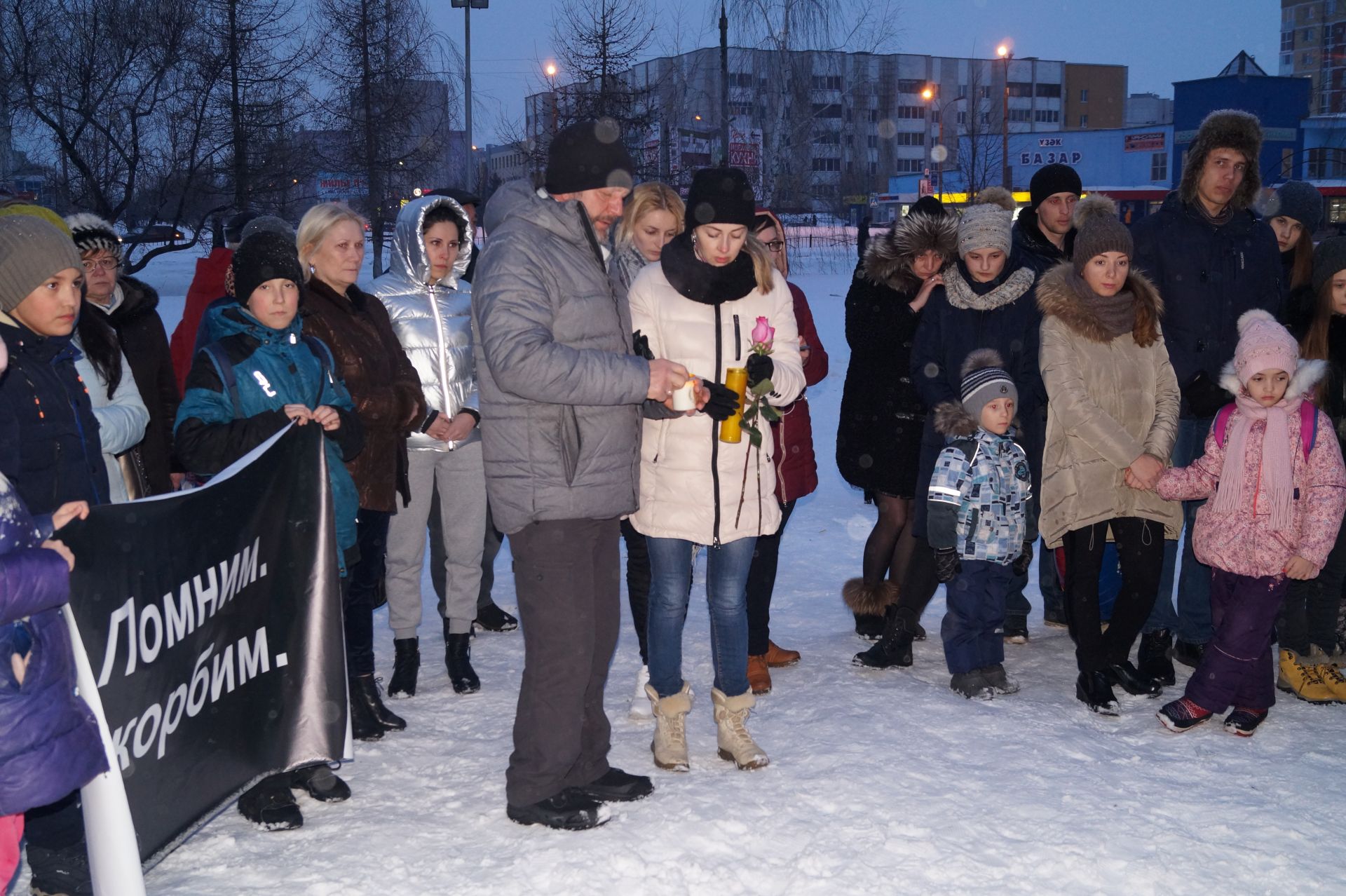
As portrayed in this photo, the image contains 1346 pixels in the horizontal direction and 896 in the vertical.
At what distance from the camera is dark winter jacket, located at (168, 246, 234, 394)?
6.04m

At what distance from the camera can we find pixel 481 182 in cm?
4375

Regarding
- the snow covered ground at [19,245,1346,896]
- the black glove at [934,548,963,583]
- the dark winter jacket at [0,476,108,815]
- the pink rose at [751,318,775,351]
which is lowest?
the snow covered ground at [19,245,1346,896]

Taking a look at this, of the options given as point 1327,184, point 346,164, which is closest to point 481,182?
point 346,164

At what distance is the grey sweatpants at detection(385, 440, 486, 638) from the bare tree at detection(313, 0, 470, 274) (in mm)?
20262

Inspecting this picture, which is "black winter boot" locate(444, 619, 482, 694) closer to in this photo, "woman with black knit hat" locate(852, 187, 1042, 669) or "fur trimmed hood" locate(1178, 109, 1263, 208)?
"woman with black knit hat" locate(852, 187, 1042, 669)

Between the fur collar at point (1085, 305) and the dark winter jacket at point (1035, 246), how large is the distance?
2.40 feet

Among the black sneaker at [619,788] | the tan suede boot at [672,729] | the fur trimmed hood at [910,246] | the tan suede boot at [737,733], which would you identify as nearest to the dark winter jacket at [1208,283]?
the fur trimmed hood at [910,246]

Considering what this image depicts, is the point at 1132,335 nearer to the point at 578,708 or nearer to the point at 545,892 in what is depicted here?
the point at 578,708

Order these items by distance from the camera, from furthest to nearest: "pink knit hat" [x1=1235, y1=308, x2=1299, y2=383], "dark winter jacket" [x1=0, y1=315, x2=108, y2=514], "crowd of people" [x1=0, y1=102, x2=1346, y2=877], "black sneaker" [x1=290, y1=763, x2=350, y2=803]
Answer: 1. "pink knit hat" [x1=1235, y1=308, x2=1299, y2=383]
2. "black sneaker" [x1=290, y1=763, x2=350, y2=803]
3. "crowd of people" [x1=0, y1=102, x2=1346, y2=877]
4. "dark winter jacket" [x1=0, y1=315, x2=108, y2=514]

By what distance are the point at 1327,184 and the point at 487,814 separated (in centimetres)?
4573

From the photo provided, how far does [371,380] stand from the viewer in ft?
15.4

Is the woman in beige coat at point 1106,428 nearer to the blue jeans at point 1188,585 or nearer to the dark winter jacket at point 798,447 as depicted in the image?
the blue jeans at point 1188,585

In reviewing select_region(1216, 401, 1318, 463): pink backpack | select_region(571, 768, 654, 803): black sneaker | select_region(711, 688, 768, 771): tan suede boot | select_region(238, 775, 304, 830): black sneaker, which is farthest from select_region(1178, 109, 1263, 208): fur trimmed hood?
select_region(238, 775, 304, 830): black sneaker

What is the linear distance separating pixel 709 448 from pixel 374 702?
1804mm
